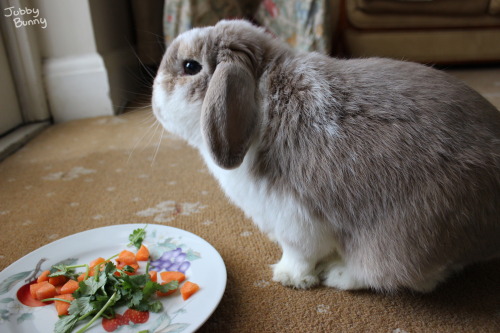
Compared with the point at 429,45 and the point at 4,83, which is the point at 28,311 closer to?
the point at 4,83

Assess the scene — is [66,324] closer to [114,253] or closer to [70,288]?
[70,288]

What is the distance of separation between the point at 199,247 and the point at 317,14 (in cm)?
150

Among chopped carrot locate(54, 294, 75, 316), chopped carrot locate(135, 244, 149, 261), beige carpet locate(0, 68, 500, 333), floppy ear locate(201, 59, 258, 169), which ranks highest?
floppy ear locate(201, 59, 258, 169)

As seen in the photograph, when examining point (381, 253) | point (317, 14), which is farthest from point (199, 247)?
point (317, 14)

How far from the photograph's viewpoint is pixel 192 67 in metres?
0.74

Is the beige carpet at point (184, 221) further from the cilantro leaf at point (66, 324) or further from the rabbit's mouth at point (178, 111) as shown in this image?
the cilantro leaf at point (66, 324)

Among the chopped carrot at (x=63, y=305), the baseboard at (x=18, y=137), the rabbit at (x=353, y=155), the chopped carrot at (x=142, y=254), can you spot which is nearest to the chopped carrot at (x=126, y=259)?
the chopped carrot at (x=142, y=254)

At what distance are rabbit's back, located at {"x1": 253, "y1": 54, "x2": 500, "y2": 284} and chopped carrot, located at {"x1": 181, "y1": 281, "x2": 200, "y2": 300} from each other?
209 mm

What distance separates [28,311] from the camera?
25.8 inches

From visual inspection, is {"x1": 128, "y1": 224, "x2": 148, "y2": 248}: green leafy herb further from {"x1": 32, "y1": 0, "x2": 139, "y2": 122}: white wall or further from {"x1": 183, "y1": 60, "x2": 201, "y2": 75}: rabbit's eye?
{"x1": 32, "y1": 0, "x2": 139, "y2": 122}: white wall

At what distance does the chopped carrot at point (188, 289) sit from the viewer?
26.0 inches

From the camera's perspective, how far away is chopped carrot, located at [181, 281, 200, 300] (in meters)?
0.66

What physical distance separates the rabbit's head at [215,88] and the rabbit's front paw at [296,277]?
225 mm

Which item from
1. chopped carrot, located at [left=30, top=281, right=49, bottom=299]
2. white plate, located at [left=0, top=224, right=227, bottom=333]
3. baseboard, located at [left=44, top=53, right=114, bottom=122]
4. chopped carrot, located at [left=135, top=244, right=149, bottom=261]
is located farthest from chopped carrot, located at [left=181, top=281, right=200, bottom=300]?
baseboard, located at [left=44, top=53, right=114, bottom=122]
